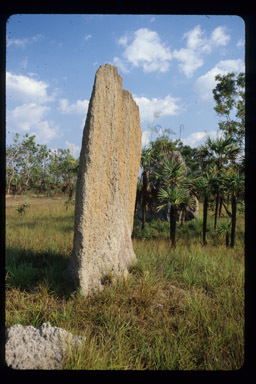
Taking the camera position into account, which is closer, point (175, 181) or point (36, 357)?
point (36, 357)

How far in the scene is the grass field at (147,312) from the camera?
2.19 m

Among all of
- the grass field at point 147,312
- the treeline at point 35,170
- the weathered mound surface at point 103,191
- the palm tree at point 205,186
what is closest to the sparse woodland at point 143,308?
the grass field at point 147,312

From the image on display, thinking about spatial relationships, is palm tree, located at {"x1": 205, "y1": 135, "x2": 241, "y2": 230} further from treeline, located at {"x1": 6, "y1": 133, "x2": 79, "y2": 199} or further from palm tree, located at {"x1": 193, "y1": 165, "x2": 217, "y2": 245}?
treeline, located at {"x1": 6, "y1": 133, "x2": 79, "y2": 199}

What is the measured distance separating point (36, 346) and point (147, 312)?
1319mm

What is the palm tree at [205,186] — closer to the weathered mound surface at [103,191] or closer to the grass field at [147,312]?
the grass field at [147,312]

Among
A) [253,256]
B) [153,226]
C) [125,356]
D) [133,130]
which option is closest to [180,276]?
[125,356]

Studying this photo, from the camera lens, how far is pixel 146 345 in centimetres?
235

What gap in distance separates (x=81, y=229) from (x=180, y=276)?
5.97 ft

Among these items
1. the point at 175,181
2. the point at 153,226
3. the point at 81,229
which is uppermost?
the point at 175,181

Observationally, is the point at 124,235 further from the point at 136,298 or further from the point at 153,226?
the point at 153,226

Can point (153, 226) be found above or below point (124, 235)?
below

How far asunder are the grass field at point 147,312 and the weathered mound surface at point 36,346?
0.11 metres
